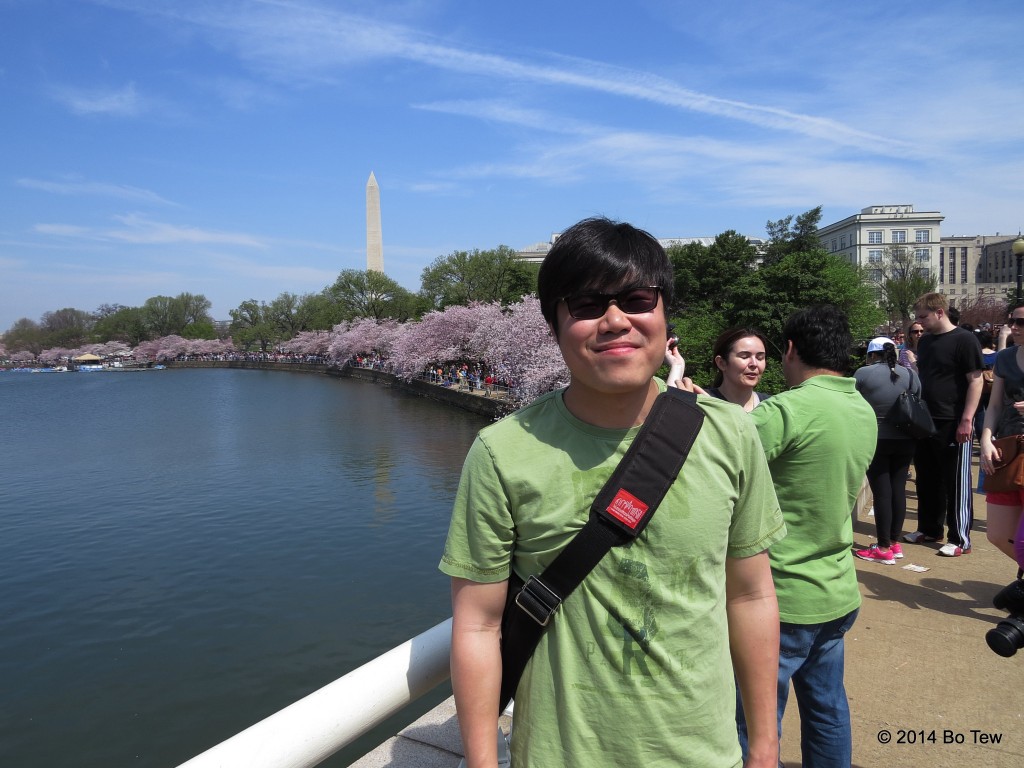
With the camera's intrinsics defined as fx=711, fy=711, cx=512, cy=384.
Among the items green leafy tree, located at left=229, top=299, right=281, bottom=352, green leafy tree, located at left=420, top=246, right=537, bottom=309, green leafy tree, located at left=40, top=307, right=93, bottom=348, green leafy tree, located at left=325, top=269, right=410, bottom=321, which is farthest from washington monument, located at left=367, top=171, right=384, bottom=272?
green leafy tree, located at left=40, top=307, right=93, bottom=348

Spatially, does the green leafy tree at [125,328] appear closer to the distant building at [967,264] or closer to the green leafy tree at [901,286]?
the green leafy tree at [901,286]

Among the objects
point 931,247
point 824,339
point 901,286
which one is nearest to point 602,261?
point 824,339

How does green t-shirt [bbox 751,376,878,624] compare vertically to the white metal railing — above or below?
above

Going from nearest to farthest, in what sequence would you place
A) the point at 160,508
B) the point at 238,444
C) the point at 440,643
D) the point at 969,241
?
the point at 440,643 < the point at 160,508 < the point at 238,444 < the point at 969,241

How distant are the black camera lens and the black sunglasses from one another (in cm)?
146

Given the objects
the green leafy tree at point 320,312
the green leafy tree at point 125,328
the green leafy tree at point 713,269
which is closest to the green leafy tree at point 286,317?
the green leafy tree at point 320,312

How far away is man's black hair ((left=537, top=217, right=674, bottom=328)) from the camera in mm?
1309

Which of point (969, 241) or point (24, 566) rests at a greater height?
Result: point (969, 241)

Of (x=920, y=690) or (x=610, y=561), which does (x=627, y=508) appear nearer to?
(x=610, y=561)

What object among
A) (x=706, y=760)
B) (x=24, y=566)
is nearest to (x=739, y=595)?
(x=706, y=760)

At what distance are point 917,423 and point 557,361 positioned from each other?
20896 mm

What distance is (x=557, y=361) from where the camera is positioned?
25.4 meters

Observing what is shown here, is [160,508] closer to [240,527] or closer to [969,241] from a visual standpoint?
[240,527]

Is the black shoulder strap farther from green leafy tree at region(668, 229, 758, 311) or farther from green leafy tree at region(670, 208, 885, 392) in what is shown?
green leafy tree at region(668, 229, 758, 311)
